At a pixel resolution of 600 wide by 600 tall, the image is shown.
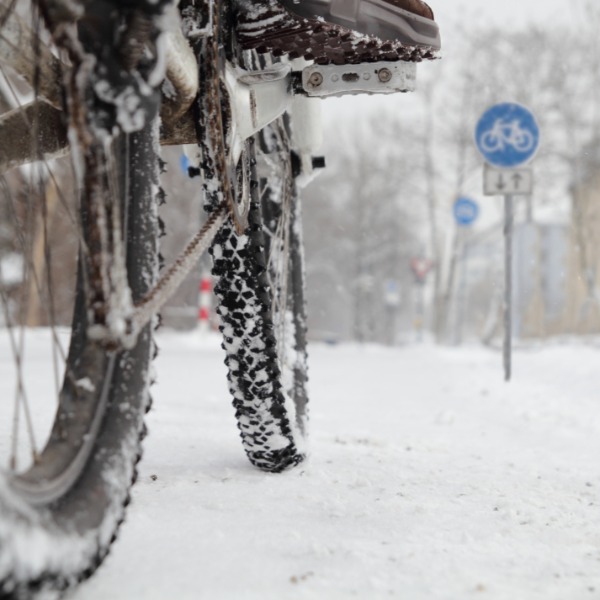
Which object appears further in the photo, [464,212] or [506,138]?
[464,212]

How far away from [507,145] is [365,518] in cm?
576

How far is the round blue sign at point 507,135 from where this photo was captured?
271 inches

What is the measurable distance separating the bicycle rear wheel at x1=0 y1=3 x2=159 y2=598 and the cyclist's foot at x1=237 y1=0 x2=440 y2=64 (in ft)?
1.75

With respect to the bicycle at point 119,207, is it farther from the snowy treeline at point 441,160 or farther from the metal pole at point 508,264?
the snowy treeline at point 441,160

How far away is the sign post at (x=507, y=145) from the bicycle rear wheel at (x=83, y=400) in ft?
19.7

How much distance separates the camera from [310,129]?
270cm

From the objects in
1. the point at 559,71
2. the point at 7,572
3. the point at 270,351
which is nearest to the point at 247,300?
the point at 270,351

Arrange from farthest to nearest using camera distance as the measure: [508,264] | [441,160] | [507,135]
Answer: [441,160], [508,264], [507,135]

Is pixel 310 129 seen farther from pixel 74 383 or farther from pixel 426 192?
pixel 426 192

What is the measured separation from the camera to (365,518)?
5.97ft

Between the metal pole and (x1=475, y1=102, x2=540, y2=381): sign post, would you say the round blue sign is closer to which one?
(x1=475, y1=102, x2=540, y2=381): sign post

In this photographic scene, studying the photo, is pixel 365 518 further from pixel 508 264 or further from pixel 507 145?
pixel 508 264

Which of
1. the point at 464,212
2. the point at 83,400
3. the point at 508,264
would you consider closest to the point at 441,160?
the point at 464,212

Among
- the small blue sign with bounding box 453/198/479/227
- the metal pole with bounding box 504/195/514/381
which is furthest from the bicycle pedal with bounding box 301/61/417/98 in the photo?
the small blue sign with bounding box 453/198/479/227
